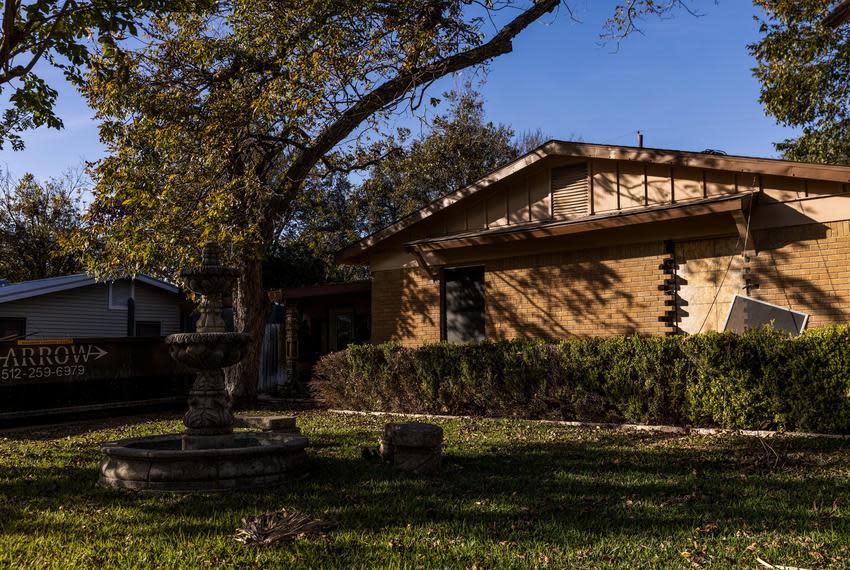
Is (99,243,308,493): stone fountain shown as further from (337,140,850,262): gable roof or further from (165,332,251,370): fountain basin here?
(337,140,850,262): gable roof

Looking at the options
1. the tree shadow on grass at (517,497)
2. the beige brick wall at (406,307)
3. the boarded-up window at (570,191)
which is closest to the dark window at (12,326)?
the beige brick wall at (406,307)

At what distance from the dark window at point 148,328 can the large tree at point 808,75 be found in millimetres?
23004

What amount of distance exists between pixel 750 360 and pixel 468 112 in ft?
79.7

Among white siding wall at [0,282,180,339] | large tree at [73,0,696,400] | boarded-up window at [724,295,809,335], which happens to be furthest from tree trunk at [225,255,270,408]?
boarded-up window at [724,295,809,335]

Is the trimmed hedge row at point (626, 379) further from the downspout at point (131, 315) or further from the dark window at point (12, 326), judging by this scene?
the downspout at point (131, 315)

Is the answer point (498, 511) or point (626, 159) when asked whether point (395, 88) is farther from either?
point (498, 511)

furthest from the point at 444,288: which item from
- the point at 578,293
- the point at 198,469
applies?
the point at 198,469

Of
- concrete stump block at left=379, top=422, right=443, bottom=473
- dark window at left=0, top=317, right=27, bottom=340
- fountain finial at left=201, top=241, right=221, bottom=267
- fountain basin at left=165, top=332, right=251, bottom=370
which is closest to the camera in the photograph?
fountain basin at left=165, top=332, right=251, bottom=370

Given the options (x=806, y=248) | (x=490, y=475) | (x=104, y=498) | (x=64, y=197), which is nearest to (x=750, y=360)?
(x=806, y=248)

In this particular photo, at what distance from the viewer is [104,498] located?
6.42 meters

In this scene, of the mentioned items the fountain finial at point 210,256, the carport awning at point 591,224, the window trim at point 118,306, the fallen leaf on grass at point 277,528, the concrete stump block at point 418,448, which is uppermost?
the carport awning at point 591,224

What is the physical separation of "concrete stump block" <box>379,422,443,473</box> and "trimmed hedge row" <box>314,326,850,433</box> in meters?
4.82

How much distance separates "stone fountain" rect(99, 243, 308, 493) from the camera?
21.6ft

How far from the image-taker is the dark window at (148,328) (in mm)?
27000
